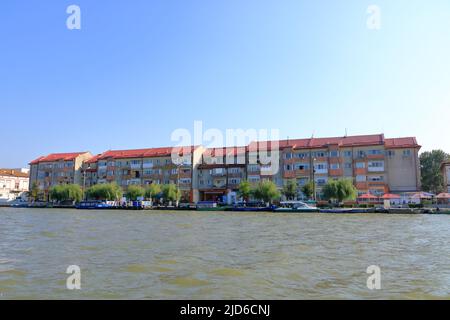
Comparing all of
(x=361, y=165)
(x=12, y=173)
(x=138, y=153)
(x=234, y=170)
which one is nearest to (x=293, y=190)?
(x=361, y=165)

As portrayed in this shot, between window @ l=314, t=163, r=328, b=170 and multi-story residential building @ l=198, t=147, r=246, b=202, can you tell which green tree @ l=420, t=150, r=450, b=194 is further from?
multi-story residential building @ l=198, t=147, r=246, b=202

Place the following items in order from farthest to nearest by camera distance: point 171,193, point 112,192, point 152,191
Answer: point 112,192
point 152,191
point 171,193

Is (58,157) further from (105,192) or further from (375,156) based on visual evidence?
(375,156)

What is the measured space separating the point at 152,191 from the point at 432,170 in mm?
58932

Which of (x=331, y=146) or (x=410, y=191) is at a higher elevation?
(x=331, y=146)

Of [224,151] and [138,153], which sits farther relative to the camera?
[138,153]

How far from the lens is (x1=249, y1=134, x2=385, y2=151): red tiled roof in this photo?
2527 inches

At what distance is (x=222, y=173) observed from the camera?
249 feet

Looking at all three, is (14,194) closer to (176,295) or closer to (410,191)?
(410,191)

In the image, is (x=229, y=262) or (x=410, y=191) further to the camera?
(x=410, y=191)

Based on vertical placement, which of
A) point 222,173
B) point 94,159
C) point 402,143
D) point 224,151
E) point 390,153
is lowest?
point 222,173

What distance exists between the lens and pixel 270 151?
71.9 meters
